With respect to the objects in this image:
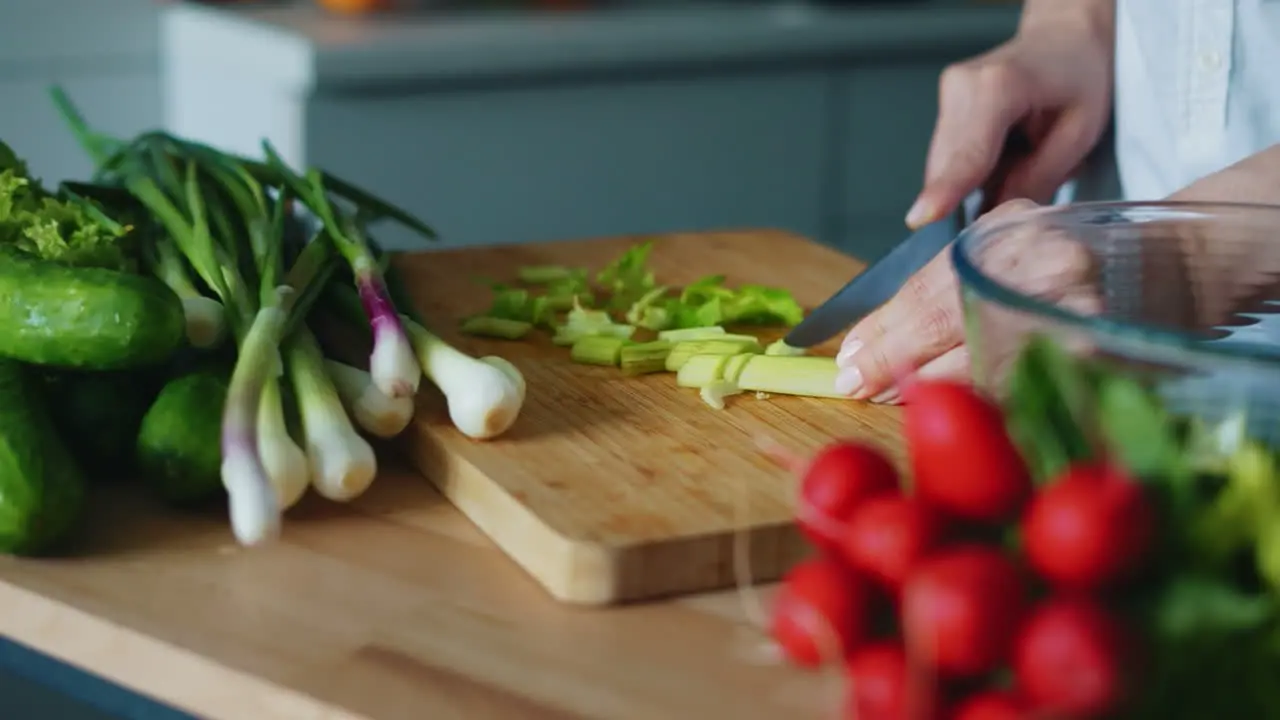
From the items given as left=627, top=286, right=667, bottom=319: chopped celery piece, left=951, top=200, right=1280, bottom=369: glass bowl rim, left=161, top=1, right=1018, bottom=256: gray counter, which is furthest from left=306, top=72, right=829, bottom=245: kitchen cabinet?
left=951, top=200, right=1280, bottom=369: glass bowl rim

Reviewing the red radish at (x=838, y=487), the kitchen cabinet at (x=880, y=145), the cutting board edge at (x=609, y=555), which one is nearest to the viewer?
the red radish at (x=838, y=487)

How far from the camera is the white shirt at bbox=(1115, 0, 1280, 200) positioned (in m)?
1.49

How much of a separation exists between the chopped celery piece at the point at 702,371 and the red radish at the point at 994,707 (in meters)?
0.61

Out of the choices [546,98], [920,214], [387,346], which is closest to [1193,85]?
[920,214]

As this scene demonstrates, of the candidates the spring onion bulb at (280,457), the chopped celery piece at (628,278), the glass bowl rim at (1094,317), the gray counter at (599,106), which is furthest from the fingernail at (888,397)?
the gray counter at (599,106)

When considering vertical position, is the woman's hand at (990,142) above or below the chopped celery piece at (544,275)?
above

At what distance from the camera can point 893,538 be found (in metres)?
0.65

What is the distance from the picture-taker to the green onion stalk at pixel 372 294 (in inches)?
44.0

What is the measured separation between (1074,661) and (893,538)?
0.09 metres

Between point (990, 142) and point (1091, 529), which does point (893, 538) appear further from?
point (990, 142)

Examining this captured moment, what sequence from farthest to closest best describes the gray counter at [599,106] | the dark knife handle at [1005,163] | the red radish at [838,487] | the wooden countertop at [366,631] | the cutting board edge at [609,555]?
the gray counter at [599,106]
the dark knife handle at [1005,163]
the cutting board edge at [609,555]
the wooden countertop at [366,631]
the red radish at [838,487]

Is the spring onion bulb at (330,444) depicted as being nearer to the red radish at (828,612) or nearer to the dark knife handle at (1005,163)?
the red radish at (828,612)

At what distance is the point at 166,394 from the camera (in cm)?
104

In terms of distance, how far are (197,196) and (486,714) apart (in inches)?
25.9
